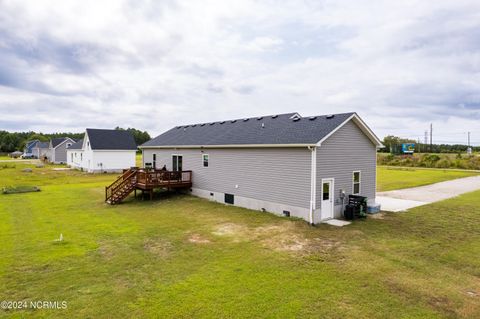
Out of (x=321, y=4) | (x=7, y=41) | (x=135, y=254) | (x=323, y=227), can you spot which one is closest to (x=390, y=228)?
(x=323, y=227)

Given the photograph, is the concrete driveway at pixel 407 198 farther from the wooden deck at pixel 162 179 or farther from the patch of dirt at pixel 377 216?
the wooden deck at pixel 162 179

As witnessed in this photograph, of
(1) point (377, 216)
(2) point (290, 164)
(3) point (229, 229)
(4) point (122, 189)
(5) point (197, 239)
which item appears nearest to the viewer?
(5) point (197, 239)

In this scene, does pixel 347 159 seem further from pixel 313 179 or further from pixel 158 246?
pixel 158 246

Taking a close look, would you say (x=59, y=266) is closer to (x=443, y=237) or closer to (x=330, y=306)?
(x=330, y=306)

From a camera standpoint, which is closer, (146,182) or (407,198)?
(146,182)

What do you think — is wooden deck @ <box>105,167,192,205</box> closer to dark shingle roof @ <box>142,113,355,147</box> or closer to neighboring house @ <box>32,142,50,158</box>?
dark shingle roof @ <box>142,113,355,147</box>

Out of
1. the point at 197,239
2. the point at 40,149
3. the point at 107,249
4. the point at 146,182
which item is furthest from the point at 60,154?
the point at 197,239

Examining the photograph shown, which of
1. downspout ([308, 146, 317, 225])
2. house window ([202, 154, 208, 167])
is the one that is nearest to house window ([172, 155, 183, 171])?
house window ([202, 154, 208, 167])
